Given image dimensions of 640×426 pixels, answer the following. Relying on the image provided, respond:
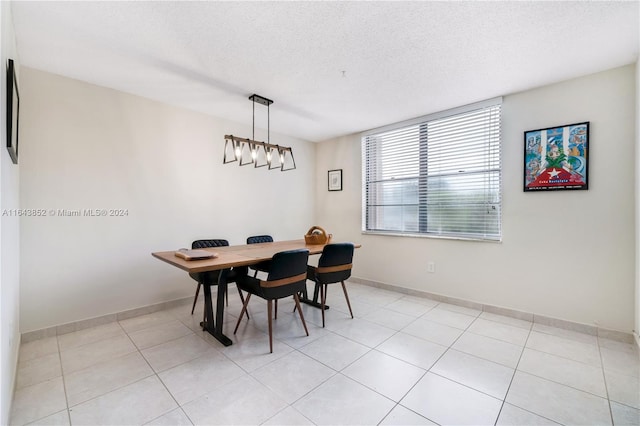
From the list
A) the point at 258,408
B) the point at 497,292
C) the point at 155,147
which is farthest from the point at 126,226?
the point at 497,292

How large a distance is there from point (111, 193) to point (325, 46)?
2.57 metres

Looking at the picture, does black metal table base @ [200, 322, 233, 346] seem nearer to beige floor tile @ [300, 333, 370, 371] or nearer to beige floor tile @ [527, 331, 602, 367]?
beige floor tile @ [300, 333, 370, 371]

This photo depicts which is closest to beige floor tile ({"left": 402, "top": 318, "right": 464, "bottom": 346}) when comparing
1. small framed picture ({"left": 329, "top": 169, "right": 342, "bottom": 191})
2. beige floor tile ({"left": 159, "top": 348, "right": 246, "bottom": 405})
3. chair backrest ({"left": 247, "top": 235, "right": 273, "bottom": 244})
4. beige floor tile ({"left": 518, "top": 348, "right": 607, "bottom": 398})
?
beige floor tile ({"left": 518, "top": 348, "right": 607, "bottom": 398})

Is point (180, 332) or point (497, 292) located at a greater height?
point (497, 292)

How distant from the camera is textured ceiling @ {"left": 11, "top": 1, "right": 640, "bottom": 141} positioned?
67.8 inches

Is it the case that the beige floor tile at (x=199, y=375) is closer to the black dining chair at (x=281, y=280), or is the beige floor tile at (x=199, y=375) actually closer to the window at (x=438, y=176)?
the black dining chair at (x=281, y=280)

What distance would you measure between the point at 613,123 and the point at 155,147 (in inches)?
178

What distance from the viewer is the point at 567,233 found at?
2645 millimetres

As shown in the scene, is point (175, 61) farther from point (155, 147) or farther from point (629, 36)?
point (629, 36)

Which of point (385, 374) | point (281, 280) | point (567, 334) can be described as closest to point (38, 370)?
point (281, 280)

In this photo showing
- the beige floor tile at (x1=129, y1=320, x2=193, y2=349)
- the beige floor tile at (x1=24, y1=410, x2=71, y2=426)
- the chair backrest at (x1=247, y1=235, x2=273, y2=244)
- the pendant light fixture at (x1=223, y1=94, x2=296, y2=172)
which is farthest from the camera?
the chair backrest at (x1=247, y1=235, x2=273, y2=244)

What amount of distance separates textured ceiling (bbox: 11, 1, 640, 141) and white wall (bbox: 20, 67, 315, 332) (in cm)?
31

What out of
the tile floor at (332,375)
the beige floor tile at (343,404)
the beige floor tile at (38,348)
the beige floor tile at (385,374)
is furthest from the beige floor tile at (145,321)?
the beige floor tile at (385,374)

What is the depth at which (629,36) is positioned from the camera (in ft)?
6.48
